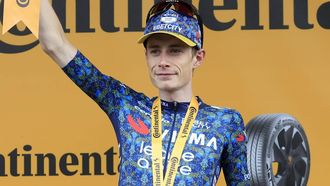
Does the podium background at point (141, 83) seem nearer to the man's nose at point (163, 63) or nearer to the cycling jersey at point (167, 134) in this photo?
the cycling jersey at point (167, 134)

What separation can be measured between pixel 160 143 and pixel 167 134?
45mm

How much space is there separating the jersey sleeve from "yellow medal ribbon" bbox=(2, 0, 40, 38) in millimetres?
756

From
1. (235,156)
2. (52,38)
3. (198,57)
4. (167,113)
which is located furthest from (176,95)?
(52,38)

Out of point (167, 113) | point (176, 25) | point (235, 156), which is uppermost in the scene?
point (176, 25)

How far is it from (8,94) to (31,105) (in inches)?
5.2

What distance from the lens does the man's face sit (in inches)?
118

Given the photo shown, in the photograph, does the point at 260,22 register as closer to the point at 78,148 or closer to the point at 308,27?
the point at 308,27

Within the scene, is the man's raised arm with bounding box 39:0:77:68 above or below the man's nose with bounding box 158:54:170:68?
above

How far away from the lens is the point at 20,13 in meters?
2.89

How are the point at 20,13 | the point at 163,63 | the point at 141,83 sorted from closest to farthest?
1. the point at 20,13
2. the point at 163,63
3. the point at 141,83

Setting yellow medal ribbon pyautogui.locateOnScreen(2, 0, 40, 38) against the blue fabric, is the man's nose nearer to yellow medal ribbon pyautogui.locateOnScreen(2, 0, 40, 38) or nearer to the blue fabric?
the blue fabric

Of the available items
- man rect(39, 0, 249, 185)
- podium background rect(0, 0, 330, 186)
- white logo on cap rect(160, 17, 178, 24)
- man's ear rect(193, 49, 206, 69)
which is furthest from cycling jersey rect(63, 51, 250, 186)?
podium background rect(0, 0, 330, 186)

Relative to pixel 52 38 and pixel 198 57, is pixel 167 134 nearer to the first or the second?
pixel 198 57

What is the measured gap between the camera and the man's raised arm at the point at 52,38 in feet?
9.60
